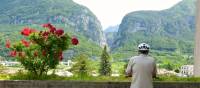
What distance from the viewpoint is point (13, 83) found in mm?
9648

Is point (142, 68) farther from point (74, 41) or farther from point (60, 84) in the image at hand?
point (74, 41)

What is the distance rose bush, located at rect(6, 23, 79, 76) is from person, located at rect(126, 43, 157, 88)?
4086 millimetres

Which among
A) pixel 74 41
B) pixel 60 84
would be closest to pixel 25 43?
pixel 74 41

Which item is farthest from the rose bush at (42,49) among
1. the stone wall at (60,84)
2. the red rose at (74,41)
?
the stone wall at (60,84)

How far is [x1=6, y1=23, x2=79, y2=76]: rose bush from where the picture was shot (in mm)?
10273

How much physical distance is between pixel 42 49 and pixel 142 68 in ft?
14.4

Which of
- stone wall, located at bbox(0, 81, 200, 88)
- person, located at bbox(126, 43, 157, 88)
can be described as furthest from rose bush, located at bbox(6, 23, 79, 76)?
person, located at bbox(126, 43, 157, 88)

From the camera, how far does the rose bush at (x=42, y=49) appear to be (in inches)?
404

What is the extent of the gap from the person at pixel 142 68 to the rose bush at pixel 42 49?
409cm

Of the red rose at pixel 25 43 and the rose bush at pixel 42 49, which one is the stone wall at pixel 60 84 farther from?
the red rose at pixel 25 43

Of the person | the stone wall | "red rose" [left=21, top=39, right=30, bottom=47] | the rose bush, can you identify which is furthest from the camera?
"red rose" [left=21, top=39, right=30, bottom=47]

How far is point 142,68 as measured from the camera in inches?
251

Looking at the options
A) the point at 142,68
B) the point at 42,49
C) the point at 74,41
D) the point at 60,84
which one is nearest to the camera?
→ the point at 142,68

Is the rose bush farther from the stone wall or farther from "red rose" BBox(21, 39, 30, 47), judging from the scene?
the stone wall
